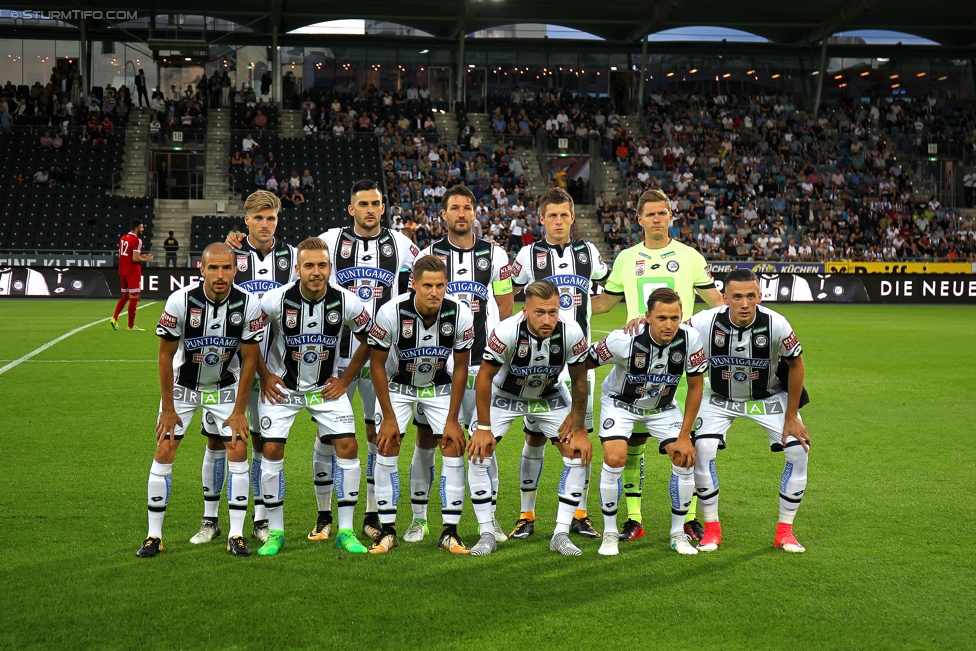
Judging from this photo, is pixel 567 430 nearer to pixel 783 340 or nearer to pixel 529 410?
pixel 529 410

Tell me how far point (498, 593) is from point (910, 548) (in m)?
2.59

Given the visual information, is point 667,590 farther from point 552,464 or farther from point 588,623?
point 552,464

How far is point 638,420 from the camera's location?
588cm

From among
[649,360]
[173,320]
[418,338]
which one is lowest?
[649,360]

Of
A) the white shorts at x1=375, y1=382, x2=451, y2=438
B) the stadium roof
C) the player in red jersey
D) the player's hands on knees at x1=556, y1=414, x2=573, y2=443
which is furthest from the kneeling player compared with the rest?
the stadium roof

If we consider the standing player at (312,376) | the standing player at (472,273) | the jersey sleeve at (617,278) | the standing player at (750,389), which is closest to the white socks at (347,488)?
the standing player at (312,376)

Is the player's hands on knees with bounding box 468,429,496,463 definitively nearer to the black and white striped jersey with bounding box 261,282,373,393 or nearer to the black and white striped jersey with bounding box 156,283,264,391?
the black and white striped jersey with bounding box 261,282,373,393

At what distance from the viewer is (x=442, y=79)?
132 ft

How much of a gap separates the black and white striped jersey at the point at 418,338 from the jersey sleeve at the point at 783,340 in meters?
1.89

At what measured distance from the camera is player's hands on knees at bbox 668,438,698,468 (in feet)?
18.3

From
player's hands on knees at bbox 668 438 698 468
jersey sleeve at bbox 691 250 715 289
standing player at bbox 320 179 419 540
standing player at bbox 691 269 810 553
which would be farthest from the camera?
jersey sleeve at bbox 691 250 715 289

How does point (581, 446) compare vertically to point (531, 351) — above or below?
below

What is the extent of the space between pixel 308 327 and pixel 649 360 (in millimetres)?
2115

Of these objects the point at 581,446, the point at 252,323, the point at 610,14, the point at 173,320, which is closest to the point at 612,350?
the point at 581,446
